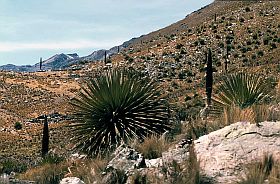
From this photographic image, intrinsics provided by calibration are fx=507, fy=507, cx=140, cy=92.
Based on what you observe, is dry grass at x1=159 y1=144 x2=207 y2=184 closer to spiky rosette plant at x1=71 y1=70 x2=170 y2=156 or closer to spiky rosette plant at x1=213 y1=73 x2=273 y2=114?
spiky rosette plant at x1=71 y1=70 x2=170 y2=156

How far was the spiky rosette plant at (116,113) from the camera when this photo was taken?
44.7 ft

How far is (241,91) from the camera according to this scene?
1430cm

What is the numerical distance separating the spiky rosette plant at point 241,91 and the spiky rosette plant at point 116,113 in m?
1.78

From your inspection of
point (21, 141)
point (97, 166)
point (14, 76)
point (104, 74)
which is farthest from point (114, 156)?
point (14, 76)

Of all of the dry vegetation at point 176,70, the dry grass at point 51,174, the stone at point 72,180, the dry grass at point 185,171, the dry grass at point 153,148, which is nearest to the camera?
the dry grass at point 185,171

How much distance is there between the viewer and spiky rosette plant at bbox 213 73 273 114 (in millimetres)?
14180

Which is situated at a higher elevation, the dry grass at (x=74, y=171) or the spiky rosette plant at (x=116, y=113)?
the spiky rosette plant at (x=116, y=113)

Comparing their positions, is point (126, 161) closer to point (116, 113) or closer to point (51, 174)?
point (51, 174)

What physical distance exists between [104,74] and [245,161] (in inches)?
288

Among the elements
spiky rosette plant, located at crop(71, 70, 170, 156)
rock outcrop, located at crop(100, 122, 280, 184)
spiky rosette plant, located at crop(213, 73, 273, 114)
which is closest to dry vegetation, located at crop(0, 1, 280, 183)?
spiky rosette plant, located at crop(213, 73, 273, 114)

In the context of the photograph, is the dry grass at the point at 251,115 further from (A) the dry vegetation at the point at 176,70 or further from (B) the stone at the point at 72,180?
(A) the dry vegetation at the point at 176,70

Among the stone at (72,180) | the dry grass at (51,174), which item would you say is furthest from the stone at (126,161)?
the dry grass at (51,174)

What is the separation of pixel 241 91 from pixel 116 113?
358cm

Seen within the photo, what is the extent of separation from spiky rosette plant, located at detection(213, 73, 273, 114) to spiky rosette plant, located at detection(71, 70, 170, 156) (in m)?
1.78
